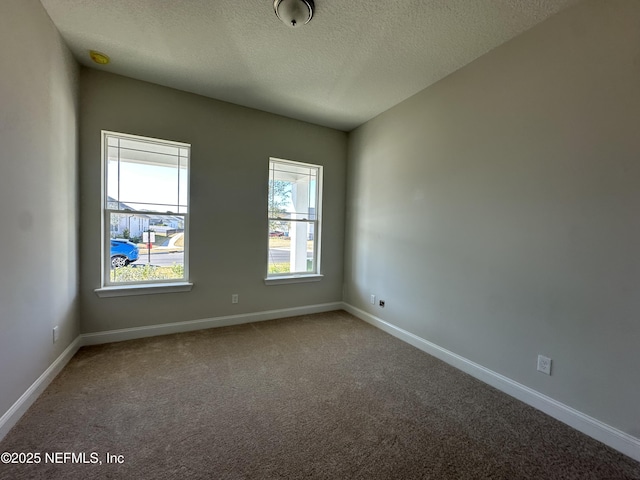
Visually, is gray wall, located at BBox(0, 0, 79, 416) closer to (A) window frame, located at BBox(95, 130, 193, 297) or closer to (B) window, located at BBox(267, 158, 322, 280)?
(A) window frame, located at BBox(95, 130, 193, 297)

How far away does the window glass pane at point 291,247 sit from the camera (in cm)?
378

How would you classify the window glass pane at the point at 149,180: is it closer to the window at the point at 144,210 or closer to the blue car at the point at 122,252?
the window at the point at 144,210

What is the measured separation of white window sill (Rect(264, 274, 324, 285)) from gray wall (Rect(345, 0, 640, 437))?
4.40 feet

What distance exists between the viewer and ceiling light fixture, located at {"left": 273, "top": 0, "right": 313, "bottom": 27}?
1829 millimetres

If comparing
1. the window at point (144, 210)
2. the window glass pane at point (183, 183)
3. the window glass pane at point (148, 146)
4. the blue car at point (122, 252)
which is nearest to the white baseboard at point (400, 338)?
the window at point (144, 210)

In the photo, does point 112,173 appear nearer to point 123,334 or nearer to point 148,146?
point 148,146

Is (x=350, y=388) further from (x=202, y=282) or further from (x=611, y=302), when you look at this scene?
(x=202, y=282)

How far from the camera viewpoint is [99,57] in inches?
98.0

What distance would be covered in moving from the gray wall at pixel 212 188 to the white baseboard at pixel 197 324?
0.06 metres

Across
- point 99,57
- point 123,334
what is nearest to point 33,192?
point 99,57

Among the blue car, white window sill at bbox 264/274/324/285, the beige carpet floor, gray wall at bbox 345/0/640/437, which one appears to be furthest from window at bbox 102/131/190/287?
gray wall at bbox 345/0/640/437

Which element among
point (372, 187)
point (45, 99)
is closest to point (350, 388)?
point (372, 187)

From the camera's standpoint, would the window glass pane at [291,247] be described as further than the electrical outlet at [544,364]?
Yes

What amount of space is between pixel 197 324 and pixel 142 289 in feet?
2.40
